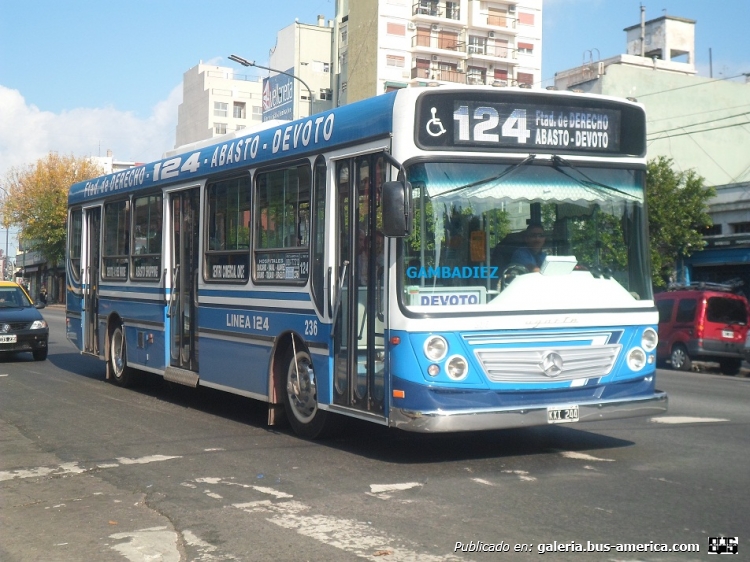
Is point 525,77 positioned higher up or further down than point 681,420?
higher up

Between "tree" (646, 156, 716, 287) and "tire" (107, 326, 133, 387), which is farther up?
"tree" (646, 156, 716, 287)

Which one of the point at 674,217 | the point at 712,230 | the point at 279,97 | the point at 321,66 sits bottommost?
the point at 712,230

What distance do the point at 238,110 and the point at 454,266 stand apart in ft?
307

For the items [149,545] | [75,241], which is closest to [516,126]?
[149,545]

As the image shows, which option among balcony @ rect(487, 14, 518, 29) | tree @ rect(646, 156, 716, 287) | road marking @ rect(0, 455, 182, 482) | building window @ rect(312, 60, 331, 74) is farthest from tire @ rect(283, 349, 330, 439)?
building window @ rect(312, 60, 331, 74)

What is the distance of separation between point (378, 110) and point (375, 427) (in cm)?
369

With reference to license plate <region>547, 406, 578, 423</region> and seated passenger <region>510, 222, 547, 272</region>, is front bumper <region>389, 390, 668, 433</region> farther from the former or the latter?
seated passenger <region>510, 222, 547, 272</region>

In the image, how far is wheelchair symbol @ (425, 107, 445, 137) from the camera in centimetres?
813

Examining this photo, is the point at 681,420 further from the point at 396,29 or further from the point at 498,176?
the point at 396,29

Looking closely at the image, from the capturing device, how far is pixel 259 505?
6.96 m

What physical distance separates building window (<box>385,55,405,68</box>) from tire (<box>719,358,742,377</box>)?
4678 centimetres

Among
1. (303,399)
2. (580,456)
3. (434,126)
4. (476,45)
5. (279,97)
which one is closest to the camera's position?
(434,126)

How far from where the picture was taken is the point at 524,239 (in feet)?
27.4

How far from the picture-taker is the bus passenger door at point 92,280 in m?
15.9
